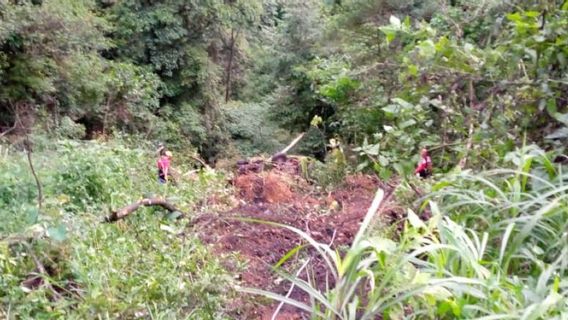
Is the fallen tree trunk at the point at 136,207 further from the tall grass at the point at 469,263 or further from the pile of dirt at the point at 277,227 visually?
the tall grass at the point at 469,263

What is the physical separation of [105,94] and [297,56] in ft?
16.3

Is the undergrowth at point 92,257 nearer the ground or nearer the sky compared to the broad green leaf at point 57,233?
nearer the ground

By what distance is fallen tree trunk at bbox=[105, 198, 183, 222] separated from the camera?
147 inches

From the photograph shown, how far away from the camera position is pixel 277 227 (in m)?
3.88

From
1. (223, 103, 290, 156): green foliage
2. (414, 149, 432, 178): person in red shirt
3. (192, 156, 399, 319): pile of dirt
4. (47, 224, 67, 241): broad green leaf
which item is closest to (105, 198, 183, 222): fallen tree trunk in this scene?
(192, 156, 399, 319): pile of dirt

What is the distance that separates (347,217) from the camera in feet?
13.3

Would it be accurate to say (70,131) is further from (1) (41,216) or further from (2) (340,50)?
(1) (41,216)

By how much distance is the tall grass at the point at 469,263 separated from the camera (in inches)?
72.2

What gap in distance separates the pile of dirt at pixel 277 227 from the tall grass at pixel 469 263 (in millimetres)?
651

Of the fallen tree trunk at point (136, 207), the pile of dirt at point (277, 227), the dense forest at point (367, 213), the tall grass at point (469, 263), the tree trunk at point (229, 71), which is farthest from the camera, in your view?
the tree trunk at point (229, 71)

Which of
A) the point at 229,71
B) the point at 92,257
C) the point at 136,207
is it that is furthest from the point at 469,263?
the point at 229,71

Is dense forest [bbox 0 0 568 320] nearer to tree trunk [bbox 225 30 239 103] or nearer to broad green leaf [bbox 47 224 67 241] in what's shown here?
broad green leaf [bbox 47 224 67 241]

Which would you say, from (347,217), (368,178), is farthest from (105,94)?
(347,217)

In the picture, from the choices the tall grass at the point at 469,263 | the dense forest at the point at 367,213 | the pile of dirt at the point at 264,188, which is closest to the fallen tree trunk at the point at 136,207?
the dense forest at the point at 367,213
